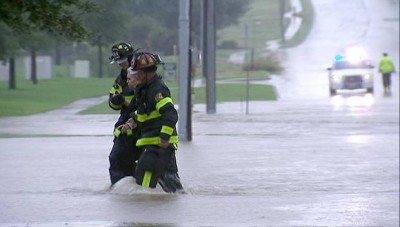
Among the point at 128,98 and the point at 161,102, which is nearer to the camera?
the point at 161,102

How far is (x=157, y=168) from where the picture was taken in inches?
472

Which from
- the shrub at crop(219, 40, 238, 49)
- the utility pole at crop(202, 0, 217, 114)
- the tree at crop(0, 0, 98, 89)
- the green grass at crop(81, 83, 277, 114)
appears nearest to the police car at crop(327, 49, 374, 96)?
the green grass at crop(81, 83, 277, 114)

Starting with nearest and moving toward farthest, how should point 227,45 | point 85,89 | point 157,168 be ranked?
1. point 157,168
2. point 85,89
3. point 227,45

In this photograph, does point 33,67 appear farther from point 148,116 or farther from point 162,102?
point 162,102

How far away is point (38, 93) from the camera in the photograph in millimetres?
34969

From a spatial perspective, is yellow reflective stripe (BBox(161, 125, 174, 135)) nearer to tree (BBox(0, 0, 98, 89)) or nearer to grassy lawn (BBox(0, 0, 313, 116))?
tree (BBox(0, 0, 98, 89))

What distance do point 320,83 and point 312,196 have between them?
111 ft

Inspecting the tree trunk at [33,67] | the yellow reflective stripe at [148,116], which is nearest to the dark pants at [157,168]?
the yellow reflective stripe at [148,116]

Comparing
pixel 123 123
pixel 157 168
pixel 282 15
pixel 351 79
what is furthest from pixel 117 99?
pixel 282 15

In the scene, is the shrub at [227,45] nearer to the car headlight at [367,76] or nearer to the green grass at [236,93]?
the green grass at [236,93]

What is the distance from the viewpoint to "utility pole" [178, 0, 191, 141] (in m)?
21.5

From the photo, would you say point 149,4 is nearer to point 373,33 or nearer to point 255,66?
point 255,66

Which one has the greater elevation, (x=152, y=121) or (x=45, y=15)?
(x=45, y=15)

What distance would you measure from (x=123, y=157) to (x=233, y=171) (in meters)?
3.98
